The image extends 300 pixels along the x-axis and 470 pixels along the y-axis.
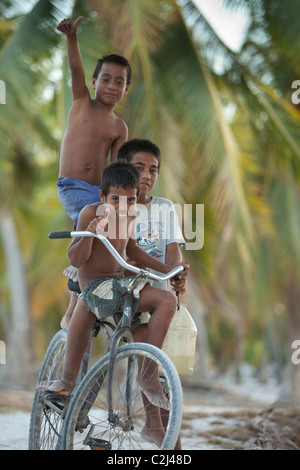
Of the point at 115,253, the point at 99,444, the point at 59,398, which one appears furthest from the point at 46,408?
the point at 115,253

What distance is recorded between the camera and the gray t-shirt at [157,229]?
348 centimetres

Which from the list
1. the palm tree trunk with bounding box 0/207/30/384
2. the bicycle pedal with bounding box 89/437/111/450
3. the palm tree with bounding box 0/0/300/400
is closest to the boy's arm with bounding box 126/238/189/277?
the bicycle pedal with bounding box 89/437/111/450

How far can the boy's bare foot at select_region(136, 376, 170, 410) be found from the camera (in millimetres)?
2865

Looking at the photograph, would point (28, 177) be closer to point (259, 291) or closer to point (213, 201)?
point (259, 291)

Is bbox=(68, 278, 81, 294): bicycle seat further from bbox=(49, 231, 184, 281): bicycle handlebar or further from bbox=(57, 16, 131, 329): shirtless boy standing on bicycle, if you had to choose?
bbox=(49, 231, 184, 281): bicycle handlebar

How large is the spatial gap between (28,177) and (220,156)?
698 centimetres

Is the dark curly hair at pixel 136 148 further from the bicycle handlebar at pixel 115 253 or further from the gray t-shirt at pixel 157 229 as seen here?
the bicycle handlebar at pixel 115 253

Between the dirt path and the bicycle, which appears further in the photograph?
the dirt path

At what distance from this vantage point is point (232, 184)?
27.6 feet

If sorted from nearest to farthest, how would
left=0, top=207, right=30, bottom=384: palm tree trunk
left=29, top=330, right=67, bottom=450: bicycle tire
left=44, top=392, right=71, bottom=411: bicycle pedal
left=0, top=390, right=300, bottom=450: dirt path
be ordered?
left=44, top=392, right=71, bottom=411: bicycle pedal, left=29, top=330, right=67, bottom=450: bicycle tire, left=0, top=390, right=300, bottom=450: dirt path, left=0, top=207, right=30, bottom=384: palm tree trunk

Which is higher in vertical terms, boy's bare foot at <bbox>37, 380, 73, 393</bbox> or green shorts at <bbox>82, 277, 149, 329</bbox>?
green shorts at <bbox>82, 277, 149, 329</bbox>

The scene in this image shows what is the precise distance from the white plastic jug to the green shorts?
9.4 inches

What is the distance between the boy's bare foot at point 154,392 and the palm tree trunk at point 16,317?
11.4 metres

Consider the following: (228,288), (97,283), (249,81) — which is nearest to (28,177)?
(249,81)
